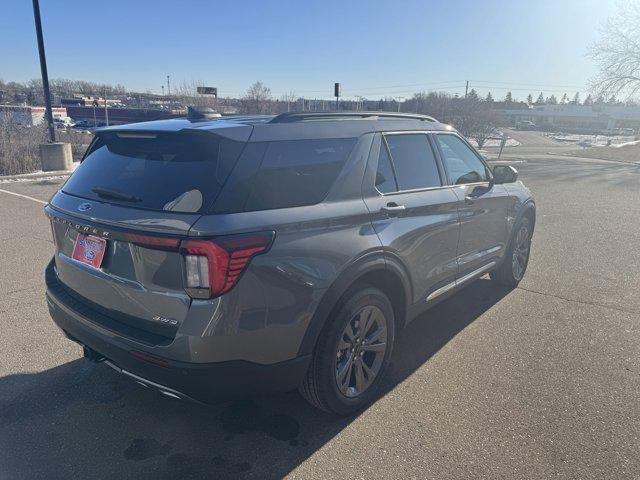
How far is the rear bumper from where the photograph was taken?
7.28 ft

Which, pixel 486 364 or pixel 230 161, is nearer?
pixel 230 161

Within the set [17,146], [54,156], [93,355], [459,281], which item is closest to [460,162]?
[459,281]

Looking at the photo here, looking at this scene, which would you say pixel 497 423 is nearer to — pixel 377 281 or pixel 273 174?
pixel 377 281

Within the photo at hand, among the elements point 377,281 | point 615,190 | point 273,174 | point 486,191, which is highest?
point 273,174

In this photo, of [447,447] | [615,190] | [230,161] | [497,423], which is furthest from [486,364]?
[615,190]

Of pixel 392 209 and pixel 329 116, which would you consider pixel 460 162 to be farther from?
pixel 329 116

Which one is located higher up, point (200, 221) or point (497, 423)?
point (200, 221)

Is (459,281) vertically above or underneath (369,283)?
underneath

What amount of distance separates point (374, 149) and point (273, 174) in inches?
37.1

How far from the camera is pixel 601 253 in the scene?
6.75 metres

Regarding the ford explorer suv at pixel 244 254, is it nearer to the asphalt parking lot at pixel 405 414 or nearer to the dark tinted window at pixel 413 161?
the dark tinted window at pixel 413 161

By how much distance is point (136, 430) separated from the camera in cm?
274

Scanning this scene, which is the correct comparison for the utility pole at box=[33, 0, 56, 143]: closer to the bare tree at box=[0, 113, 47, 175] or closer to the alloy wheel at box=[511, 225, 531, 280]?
the bare tree at box=[0, 113, 47, 175]

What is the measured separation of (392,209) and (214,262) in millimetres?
→ 1364
